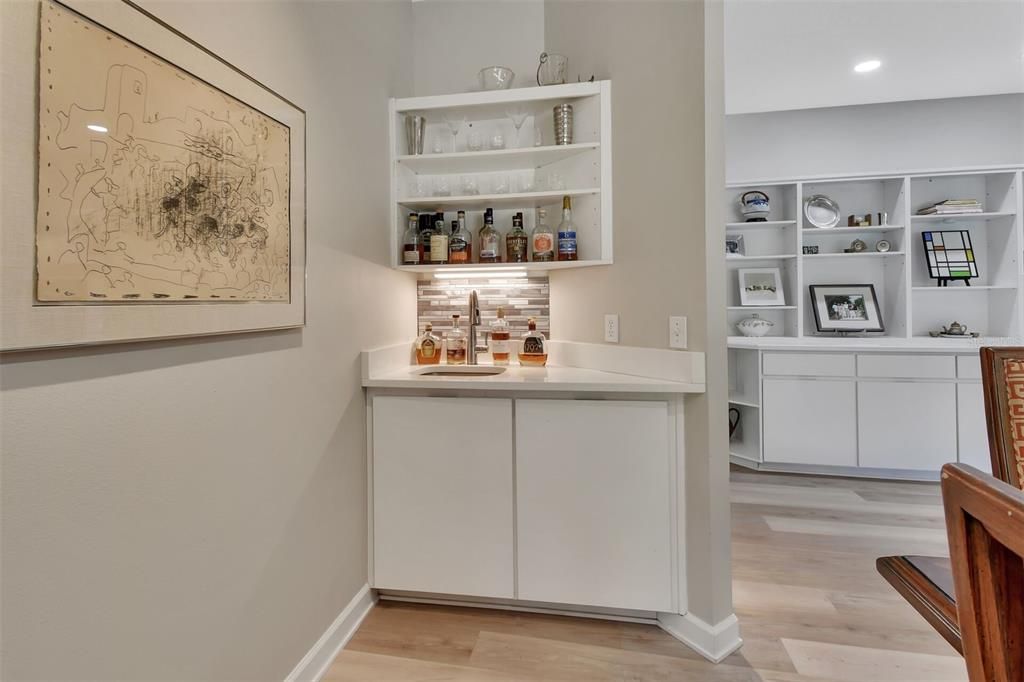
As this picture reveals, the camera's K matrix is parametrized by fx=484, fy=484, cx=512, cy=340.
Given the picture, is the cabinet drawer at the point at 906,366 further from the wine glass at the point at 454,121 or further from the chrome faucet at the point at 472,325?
the wine glass at the point at 454,121

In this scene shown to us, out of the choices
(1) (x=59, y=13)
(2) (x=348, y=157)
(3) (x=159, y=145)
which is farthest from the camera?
(2) (x=348, y=157)

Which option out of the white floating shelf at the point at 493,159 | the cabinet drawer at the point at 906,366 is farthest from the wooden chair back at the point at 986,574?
the cabinet drawer at the point at 906,366

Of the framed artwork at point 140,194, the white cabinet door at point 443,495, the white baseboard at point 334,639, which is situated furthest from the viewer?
the white cabinet door at point 443,495

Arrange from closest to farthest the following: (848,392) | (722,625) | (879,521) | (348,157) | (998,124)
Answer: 1. (722,625)
2. (348,157)
3. (879,521)
4. (848,392)
5. (998,124)

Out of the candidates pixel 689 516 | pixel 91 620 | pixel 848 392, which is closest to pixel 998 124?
pixel 848 392

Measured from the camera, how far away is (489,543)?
1795mm

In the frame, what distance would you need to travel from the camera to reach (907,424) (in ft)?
10.4

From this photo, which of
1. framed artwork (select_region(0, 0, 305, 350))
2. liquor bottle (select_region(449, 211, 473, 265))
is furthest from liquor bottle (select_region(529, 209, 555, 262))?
framed artwork (select_region(0, 0, 305, 350))

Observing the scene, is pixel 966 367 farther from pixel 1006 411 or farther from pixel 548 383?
pixel 548 383

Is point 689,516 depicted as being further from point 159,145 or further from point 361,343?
point 159,145

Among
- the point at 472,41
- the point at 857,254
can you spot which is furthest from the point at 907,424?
the point at 472,41

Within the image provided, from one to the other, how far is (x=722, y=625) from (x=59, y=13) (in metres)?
2.25

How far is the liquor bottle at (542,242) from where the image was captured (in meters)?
2.11

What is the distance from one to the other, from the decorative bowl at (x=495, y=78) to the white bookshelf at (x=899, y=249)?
7.61 feet
